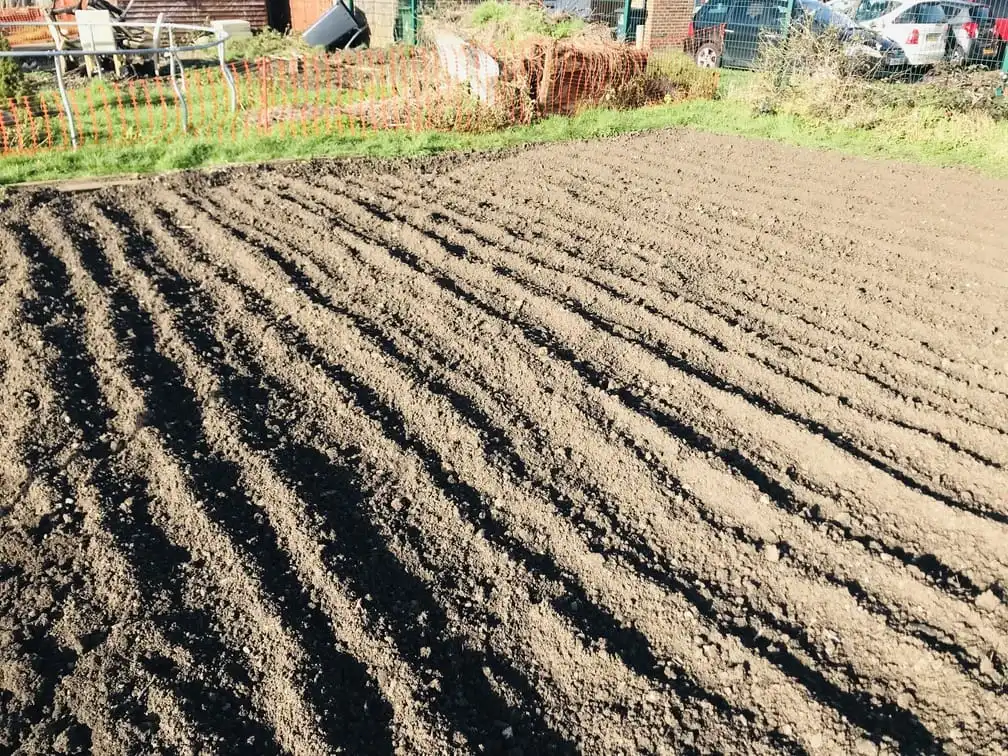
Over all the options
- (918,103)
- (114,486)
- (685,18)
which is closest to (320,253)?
→ (114,486)

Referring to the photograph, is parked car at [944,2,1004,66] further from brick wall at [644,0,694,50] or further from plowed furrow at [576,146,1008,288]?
plowed furrow at [576,146,1008,288]

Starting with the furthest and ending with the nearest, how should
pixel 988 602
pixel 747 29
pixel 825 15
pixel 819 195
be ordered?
pixel 747 29 → pixel 825 15 → pixel 819 195 → pixel 988 602

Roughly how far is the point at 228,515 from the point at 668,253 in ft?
13.3

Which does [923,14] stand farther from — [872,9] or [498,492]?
[498,492]

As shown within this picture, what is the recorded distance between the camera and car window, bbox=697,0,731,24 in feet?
50.2

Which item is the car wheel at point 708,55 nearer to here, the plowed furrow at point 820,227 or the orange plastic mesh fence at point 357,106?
the orange plastic mesh fence at point 357,106

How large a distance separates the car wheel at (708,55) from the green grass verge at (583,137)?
12.4 feet

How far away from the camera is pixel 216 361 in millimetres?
4602

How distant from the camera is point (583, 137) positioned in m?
10.5

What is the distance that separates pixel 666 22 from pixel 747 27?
116 inches

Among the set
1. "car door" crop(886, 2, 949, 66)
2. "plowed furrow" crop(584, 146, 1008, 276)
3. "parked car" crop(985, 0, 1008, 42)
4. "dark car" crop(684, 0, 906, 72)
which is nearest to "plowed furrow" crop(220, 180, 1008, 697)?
"plowed furrow" crop(584, 146, 1008, 276)

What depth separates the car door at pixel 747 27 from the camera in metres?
14.4

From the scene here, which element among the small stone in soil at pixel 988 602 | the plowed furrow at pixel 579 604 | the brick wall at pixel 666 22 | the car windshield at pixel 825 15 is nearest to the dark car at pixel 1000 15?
the car windshield at pixel 825 15

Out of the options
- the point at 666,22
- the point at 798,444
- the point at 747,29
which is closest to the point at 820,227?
the point at 798,444
